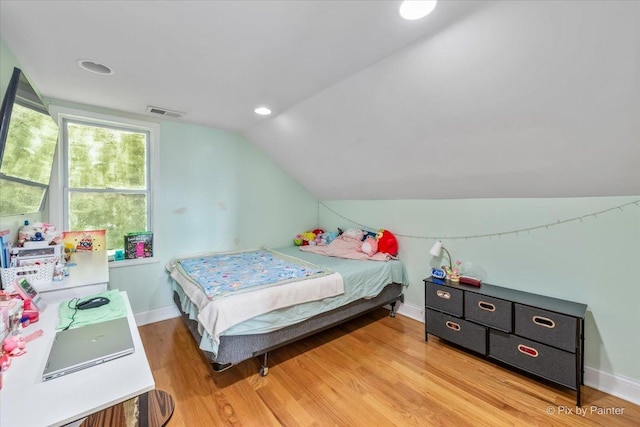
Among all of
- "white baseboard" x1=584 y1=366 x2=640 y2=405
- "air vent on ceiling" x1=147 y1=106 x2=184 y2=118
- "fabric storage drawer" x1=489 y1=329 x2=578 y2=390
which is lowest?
"white baseboard" x1=584 y1=366 x2=640 y2=405

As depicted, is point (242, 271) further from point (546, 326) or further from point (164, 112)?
point (546, 326)

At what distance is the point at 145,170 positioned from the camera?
9.94 feet

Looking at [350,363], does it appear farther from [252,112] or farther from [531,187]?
[252,112]

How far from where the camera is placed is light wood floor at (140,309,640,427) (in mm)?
1691

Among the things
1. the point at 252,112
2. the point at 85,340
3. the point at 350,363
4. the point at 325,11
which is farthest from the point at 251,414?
the point at 252,112

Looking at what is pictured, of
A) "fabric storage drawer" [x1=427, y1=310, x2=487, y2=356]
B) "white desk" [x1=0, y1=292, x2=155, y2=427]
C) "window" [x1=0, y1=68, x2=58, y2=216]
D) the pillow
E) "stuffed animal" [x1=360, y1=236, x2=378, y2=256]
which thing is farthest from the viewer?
the pillow

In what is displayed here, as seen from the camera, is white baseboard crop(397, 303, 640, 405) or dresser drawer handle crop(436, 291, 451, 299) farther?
dresser drawer handle crop(436, 291, 451, 299)

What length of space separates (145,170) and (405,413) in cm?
325

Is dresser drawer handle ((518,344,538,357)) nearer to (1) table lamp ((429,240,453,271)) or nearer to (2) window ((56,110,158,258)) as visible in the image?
(1) table lamp ((429,240,453,271))

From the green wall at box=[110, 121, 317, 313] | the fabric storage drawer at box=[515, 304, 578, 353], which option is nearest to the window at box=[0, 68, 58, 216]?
the green wall at box=[110, 121, 317, 313]

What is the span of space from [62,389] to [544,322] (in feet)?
8.44

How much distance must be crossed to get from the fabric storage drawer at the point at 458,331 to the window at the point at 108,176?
304 centimetres

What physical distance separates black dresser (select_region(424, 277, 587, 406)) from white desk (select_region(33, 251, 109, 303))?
2.54 m

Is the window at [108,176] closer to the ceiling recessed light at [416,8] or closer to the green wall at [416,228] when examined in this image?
the green wall at [416,228]
